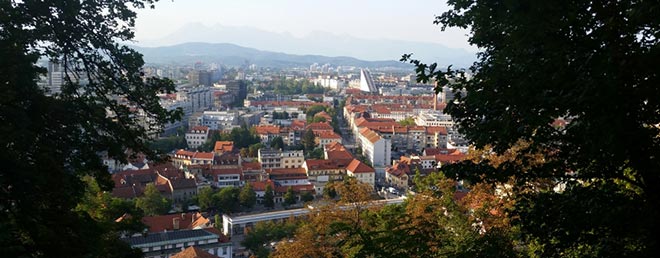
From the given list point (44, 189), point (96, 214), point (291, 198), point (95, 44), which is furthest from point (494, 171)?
point (291, 198)

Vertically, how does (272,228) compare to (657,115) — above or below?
below

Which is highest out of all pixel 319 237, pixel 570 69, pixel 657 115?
pixel 570 69

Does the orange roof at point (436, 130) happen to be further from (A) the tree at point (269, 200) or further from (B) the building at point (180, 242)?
(B) the building at point (180, 242)

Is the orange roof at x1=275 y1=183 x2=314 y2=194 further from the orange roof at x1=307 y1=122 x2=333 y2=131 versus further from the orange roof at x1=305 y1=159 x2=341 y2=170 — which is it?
the orange roof at x1=307 y1=122 x2=333 y2=131

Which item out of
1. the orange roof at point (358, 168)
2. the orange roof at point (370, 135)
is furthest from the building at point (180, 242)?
the orange roof at point (370, 135)

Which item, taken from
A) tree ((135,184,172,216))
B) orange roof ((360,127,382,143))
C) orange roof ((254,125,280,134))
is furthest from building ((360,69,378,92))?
tree ((135,184,172,216))

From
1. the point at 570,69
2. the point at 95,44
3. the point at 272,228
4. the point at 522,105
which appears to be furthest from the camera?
the point at 272,228

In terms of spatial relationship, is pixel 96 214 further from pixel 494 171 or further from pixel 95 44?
pixel 494 171
